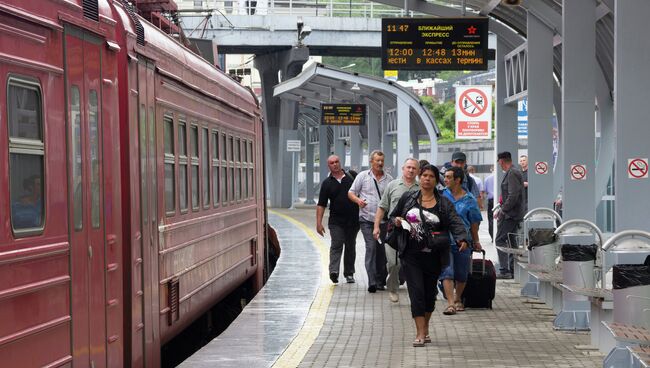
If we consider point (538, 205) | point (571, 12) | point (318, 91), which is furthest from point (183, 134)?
point (318, 91)

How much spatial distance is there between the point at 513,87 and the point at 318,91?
21778 mm

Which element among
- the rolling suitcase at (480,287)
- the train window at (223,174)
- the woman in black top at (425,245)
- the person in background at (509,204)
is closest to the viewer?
the woman in black top at (425,245)

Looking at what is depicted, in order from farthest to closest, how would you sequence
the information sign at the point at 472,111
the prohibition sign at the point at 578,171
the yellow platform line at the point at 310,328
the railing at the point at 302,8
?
the railing at the point at 302,8 < the information sign at the point at 472,111 < the prohibition sign at the point at 578,171 < the yellow platform line at the point at 310,328

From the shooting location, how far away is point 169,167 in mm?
10516

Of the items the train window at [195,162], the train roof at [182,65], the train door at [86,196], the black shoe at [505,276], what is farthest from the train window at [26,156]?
the black shoe at [505,276]

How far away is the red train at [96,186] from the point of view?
623 centimetres

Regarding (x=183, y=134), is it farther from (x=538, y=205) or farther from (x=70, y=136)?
(x=538, y=205)

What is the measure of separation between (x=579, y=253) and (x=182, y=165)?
375 centimetres

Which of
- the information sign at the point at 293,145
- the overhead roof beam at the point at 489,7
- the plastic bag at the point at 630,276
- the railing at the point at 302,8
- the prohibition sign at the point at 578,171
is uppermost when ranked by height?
the railing at the point at 302,8

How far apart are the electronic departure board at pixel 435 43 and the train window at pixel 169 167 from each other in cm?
1105

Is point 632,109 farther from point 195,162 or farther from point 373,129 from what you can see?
point 373,129

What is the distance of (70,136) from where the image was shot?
7020mm

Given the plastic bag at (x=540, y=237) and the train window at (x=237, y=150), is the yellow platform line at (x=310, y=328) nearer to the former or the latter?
the train window at (x=237, y=150)

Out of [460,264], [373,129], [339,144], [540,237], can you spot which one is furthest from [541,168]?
[339,144]
